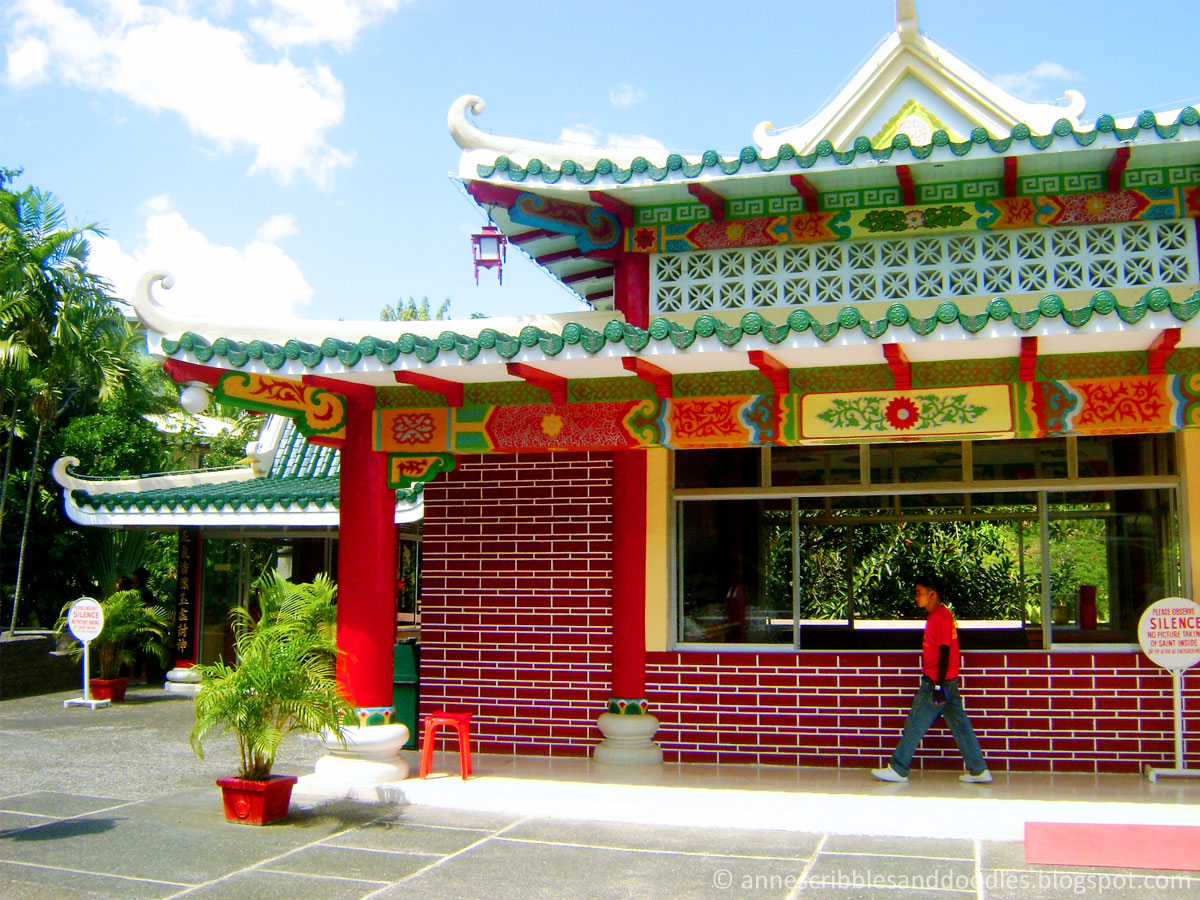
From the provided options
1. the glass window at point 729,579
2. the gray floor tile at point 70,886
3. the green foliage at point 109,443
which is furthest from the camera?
the green foliage at point 109,443

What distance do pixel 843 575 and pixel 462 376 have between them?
7.98m

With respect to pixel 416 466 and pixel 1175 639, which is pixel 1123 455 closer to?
pixel 1175 639

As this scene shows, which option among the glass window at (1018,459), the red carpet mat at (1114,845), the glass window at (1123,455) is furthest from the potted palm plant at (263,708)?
the glass window at (1123,455)

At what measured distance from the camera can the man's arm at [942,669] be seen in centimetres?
758

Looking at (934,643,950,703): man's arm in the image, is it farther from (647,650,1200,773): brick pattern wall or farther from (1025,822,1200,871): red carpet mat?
(1025,822,1200,871): red carpet mat

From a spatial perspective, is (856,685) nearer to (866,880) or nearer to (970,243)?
(866,880)

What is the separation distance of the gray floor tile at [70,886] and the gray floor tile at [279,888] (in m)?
0.22

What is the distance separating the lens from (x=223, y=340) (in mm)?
7195

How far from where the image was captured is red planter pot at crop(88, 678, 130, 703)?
13617 mm

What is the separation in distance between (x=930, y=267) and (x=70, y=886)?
6770mm

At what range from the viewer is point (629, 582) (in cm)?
862

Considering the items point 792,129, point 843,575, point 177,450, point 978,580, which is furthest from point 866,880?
point 177,450

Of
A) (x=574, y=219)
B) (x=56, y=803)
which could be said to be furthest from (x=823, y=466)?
(x=56, y=803)

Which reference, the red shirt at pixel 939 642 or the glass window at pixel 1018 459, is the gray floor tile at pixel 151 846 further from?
the glass window at pixel 1018 459
